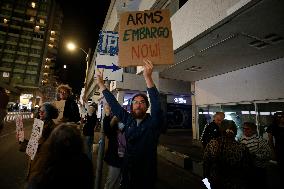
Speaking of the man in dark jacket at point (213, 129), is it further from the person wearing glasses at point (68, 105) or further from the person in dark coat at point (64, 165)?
the person in dark coat at point (64, 165)

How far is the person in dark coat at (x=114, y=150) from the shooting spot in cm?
419

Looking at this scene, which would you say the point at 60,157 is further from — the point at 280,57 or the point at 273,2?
the point at 280,57

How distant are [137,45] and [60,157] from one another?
2270 millimetres

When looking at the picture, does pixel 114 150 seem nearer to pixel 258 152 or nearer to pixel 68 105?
pixel 68 105

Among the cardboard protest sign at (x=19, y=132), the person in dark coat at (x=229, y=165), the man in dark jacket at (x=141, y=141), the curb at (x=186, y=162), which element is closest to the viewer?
the man in dark jacket at (x=141, y=141)

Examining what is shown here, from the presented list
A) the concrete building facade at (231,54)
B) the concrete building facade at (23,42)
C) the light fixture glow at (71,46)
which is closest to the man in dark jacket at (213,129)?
the concrete building facade at (231,54)

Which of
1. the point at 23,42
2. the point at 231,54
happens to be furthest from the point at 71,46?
the point at 23,42

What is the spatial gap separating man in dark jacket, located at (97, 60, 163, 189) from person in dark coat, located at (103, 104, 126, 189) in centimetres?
122

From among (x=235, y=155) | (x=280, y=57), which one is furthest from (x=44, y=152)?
(x=280, y=57)

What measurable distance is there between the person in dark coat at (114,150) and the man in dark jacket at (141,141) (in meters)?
1.22

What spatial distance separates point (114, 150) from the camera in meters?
4.33

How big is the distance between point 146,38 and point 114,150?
223 centimetres

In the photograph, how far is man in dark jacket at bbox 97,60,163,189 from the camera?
2.57 metres

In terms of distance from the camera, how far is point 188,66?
41.2 ft
